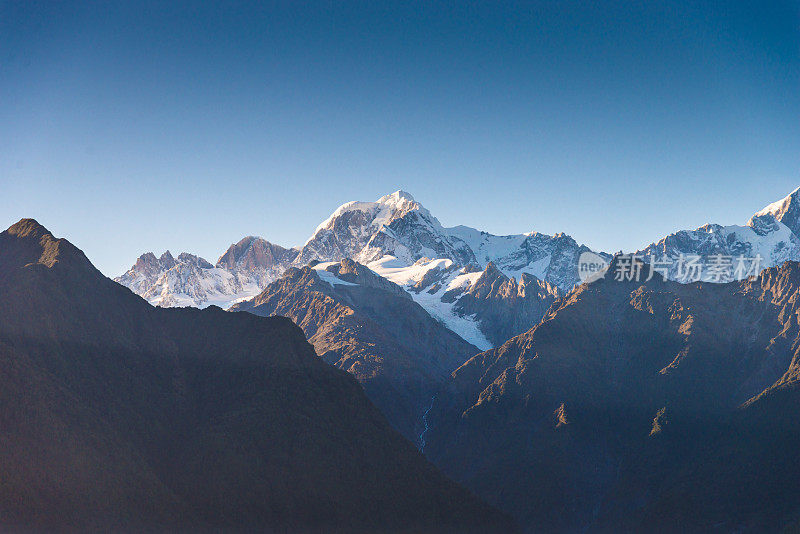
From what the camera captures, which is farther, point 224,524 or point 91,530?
point 224,524

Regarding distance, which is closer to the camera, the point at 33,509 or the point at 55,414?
the point at 33,509

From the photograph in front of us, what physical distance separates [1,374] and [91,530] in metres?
42.8

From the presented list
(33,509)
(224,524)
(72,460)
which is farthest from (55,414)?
(224,524)

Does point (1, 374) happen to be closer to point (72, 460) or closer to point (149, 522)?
point (72, 460)

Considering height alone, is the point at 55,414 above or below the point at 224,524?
above

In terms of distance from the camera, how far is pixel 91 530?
176750mm

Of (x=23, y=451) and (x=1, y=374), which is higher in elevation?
(x=1, y=374)

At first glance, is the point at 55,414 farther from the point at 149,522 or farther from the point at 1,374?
the point at 149,522

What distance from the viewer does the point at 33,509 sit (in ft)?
568

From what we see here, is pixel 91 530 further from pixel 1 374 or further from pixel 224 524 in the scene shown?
pixel 1 374

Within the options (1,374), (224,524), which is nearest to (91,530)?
(224,524)

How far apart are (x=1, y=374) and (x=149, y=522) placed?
46474 millimetres

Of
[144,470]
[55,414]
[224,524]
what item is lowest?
[224,524]

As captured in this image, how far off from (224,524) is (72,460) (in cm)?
3505
